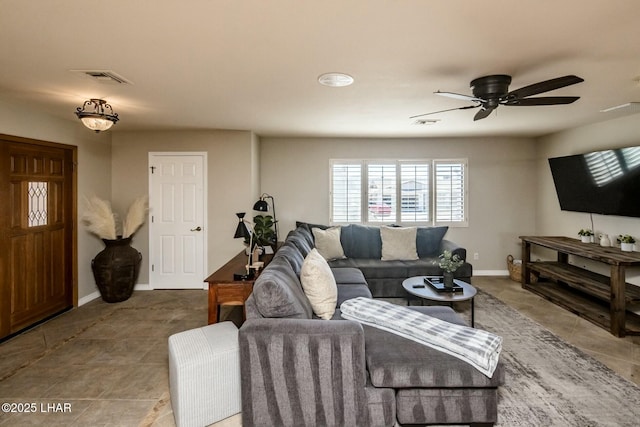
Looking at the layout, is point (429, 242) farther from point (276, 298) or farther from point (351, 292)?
point (276, 298)

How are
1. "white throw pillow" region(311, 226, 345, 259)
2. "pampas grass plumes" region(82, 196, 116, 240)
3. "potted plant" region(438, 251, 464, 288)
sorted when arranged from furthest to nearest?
"white throw pillow" region(311, 226, 345, 259), "pampas grass plumes" region(82, 196, 116, 240), "potted plant" region(438, 251, 464, 288)

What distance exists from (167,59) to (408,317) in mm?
2565

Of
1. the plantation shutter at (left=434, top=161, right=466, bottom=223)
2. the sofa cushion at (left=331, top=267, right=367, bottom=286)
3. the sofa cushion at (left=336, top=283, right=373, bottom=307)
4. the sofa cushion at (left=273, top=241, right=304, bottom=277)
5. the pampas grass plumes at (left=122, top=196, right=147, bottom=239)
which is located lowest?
the sofa cushion at (left=336, top=283, right=373, bottom=307)

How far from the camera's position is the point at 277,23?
6.33ft

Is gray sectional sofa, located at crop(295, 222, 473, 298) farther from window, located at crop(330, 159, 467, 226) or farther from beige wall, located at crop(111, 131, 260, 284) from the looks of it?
beige wall, located at crop(111, 131, 260, 284)

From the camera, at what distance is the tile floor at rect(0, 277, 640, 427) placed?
2.33 m

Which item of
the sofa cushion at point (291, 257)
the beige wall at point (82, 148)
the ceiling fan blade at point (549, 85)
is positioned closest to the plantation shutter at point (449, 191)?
the sofa cushion at point (291, 257)

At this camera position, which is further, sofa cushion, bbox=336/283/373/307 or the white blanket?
sofa cushion, bbox=336/283/373/307

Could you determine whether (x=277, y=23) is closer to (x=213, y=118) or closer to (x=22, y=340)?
(x=213, y=118)

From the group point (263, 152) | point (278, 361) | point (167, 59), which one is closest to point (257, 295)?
point (278, 361)

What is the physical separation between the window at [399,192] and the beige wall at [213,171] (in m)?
1.61

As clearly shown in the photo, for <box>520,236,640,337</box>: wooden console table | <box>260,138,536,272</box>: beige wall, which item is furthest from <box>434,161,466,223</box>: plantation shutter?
<box>520,236,640,337</box>: wooden console table

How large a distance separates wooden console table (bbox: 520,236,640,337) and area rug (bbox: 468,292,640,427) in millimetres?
753

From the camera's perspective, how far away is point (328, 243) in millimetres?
5219
